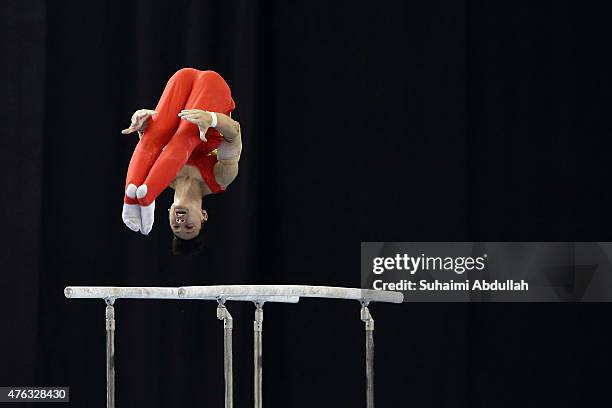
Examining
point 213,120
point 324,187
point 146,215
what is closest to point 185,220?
point 146,215

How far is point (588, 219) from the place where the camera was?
541cm

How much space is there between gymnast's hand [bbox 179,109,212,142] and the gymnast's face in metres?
0.41

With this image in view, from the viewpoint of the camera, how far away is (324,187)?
560 centimetres

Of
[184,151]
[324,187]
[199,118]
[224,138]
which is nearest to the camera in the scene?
[199,118]

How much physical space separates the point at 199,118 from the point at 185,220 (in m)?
0.51

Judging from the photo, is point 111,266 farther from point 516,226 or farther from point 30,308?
point 516,226

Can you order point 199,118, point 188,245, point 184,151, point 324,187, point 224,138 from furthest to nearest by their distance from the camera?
point 324,187, point 188,245, point 224,138, point 184,151, point 199,118

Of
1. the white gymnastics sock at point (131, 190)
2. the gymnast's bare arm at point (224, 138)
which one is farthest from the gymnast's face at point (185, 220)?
the white gymnastics sock at point (131, 190)

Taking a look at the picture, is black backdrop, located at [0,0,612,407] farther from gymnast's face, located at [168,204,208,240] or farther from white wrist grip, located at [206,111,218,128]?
white wrist grip, located at [206,111,218,128]

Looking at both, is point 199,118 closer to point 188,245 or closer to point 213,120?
point 213,120

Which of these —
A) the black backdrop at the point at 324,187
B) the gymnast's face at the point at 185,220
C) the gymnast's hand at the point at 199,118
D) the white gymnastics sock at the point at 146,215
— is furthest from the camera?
the black backdrop at the point at 324,187

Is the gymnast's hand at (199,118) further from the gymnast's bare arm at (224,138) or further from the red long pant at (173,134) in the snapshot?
the red long pant at (173,134)

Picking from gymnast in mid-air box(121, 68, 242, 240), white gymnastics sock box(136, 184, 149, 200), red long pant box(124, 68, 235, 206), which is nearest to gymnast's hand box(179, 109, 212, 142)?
gymnast in mid-air box(121, 68, 242, 240)

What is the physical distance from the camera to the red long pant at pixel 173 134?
3.92 m
